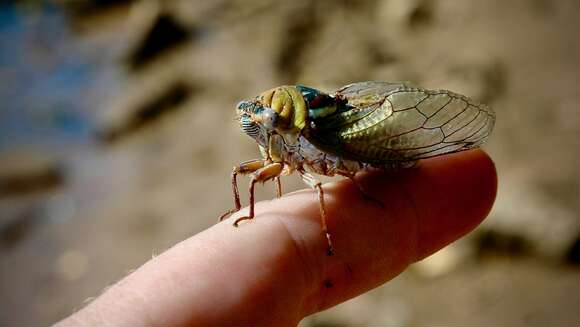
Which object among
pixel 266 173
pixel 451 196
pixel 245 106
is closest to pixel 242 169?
pixel 266 173

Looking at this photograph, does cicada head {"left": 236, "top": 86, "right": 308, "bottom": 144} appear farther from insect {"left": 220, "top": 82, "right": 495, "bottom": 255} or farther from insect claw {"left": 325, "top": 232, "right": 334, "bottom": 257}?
insect claw {"left": 325, "top": 232, "right": 334, "bottom": 257}

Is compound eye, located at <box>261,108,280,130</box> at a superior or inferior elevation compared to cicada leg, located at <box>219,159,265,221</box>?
superior

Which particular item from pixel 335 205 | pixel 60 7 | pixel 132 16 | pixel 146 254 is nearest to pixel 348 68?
pixel 146 254

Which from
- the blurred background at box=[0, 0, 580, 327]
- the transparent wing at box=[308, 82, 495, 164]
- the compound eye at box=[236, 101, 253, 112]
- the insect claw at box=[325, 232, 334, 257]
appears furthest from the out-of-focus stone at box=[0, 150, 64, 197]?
the insect claw at box=[325, 232, 334, 257]

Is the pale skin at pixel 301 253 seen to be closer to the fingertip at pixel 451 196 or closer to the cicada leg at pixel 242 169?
the fingertip at pixel 451 196

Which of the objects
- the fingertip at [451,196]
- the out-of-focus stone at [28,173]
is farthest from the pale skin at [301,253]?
the out-of-focus stone at [28,173]

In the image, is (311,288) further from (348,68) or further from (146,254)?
(348,68)
